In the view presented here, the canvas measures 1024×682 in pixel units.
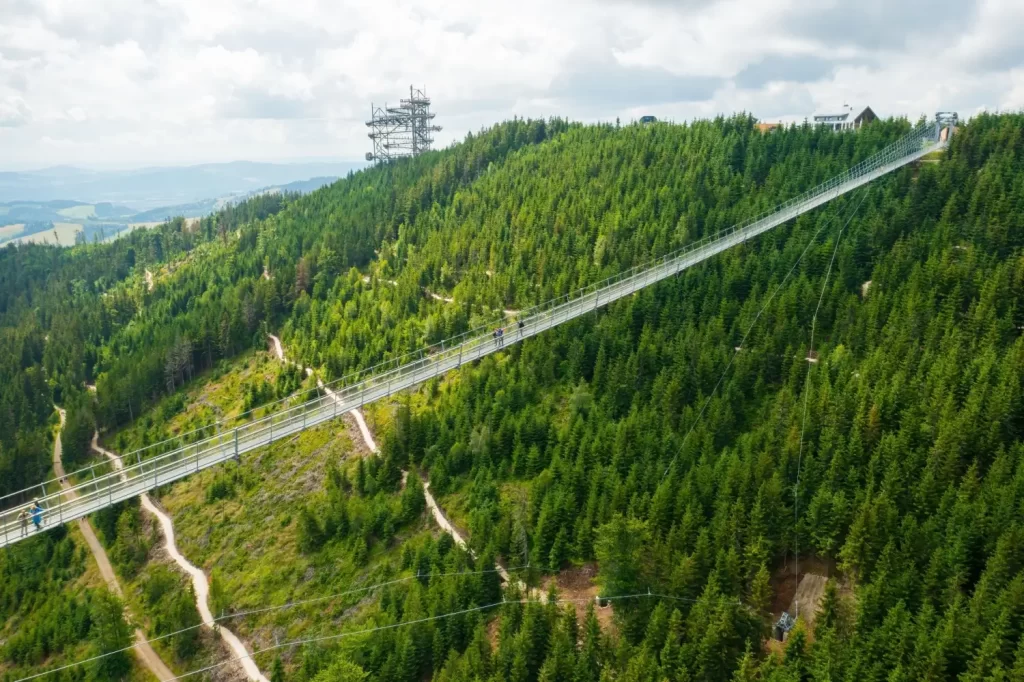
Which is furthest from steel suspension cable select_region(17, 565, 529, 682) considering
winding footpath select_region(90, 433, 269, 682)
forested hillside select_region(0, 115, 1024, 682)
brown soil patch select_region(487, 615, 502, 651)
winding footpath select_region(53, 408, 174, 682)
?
brown soil patch select_region(487, 615, 502, 651)

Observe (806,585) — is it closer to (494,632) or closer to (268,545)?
(494,632)

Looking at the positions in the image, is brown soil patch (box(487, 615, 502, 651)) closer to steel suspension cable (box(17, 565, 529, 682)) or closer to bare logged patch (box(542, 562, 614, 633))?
steel suspension cable (box(17, 565, 529, 682))

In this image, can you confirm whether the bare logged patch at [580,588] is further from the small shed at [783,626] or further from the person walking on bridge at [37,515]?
the person walking on bridge at [37,515]

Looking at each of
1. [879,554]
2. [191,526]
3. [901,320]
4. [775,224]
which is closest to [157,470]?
[191,526]

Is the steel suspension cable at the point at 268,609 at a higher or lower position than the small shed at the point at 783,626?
lower

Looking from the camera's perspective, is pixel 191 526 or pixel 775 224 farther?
pixel 775 224

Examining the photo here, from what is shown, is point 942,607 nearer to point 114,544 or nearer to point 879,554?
point 879,554

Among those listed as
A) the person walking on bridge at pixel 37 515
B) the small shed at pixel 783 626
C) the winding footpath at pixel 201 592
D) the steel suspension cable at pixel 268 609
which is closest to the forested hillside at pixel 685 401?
the small shed at pixel 783 626
